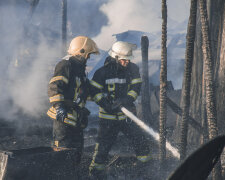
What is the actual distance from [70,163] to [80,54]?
1.66 m

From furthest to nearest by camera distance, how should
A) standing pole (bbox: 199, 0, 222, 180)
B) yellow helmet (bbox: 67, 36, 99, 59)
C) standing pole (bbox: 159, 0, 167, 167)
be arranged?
yellow helmet (bbox: 67, 36, 99, 59)
standing pole (bbox: 159, 0, 167, 167)
standing pole (bbox: 199, 0, 222, 180)

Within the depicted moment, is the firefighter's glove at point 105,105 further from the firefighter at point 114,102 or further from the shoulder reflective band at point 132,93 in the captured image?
the shoulder reflective band at point 132,93

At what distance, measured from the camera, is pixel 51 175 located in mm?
3367

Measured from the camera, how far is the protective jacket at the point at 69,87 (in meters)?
3.72

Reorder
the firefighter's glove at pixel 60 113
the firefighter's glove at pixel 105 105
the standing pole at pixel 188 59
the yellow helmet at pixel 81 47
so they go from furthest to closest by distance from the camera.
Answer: the firefighter's glove at pixel 105 105 → the yellow helmet at pixel 81 47 → the firefighter's glove at pixel 60 113 → the standing pole at pixel 188 59

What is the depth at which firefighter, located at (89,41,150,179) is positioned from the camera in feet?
14.9

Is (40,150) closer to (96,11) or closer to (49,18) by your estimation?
(49,18)

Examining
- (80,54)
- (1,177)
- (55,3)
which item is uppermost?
(55,3)

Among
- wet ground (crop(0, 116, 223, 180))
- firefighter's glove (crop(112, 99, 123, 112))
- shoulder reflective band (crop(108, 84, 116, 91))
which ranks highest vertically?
shoulder reflective band (crop(108, 84, 116, 91))

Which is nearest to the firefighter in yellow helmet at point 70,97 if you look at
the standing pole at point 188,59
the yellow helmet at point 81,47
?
the yellow helmet at point 81,47

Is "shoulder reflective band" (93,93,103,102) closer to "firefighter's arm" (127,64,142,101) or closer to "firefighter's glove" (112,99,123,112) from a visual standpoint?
"firefighter's glove" (112,99,123,112)

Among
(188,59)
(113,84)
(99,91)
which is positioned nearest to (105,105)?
(99,91)

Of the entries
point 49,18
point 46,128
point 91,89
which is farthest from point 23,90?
point 49,18

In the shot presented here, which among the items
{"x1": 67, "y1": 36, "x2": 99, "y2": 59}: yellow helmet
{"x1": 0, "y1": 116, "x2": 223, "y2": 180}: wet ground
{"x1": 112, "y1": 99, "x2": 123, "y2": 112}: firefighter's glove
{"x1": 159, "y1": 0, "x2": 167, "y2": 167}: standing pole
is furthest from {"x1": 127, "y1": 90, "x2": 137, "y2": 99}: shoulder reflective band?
{"x1": 0, "y1": 116, "x2": 223, "y2": 180}: wet ground
